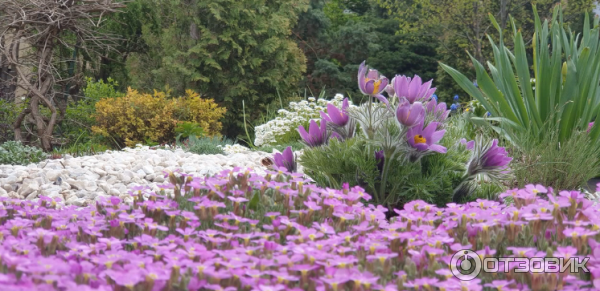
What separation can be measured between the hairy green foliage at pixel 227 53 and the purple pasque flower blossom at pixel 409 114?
7.68m

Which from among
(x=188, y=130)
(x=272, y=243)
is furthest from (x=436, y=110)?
(x=188, y=130)

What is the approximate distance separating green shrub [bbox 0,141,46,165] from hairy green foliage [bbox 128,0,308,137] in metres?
4.25

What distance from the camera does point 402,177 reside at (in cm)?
244

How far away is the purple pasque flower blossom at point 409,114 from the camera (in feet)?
6.97

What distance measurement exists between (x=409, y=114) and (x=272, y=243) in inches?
42.6

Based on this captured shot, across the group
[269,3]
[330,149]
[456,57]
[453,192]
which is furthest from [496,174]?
[456,57]

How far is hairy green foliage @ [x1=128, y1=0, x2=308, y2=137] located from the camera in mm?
9680

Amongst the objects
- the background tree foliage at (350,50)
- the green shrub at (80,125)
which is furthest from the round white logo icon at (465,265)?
the background tree foliage at (350,50)

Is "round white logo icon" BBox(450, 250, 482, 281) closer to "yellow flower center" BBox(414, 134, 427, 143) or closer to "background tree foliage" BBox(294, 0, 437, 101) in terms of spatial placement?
"yellow flower center" BBox(414, 134, 427, 143)

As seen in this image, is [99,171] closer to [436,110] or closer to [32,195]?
[32,195]

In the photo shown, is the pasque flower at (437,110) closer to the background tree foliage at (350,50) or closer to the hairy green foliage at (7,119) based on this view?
the hairy green foliage at (7,119)

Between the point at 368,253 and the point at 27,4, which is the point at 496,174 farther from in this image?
the point at 27,4

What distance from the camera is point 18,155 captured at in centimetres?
521

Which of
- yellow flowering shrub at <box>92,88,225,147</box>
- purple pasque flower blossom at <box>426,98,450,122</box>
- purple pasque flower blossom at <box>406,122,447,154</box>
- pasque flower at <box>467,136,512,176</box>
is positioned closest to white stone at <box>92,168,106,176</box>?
purple pasque flower blossom at <box>426,98,450,122</box>
